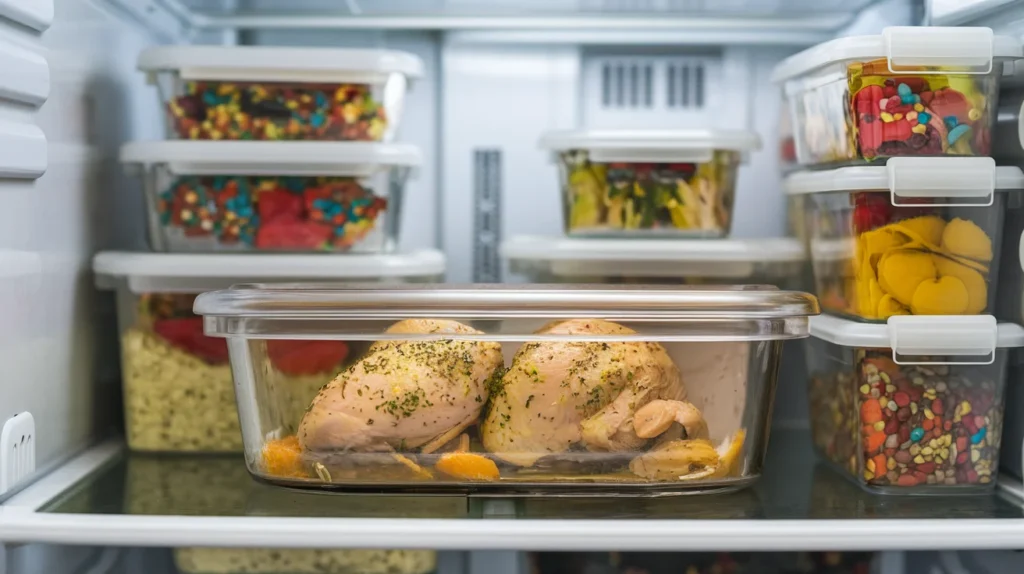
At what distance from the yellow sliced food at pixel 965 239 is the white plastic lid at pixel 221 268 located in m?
0.55

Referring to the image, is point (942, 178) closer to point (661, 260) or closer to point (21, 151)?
point (661, 260)

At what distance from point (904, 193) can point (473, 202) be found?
596mm

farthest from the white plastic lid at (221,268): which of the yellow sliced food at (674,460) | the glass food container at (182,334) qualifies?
the yellow sliced food at (674,460)

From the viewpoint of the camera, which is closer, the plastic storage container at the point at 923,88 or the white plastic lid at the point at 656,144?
the plastic storage container at the point at 923,88

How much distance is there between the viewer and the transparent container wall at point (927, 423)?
995 mm

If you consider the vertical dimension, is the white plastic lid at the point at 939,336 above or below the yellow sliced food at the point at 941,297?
below

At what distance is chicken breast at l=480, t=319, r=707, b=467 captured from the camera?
91cm

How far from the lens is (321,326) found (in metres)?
0.94

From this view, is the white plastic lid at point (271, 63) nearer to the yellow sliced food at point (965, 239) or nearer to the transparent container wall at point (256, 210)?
the transparent container wall at point (256, 210)

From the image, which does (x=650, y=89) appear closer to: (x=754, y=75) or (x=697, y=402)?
(x=754, y=75)

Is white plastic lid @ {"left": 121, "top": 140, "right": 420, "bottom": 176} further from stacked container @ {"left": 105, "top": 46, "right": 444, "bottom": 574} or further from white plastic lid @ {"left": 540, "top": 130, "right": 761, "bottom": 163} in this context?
white plastic lid @ {"left": 540, "top": 130, "right": 761, "bottom": 163}

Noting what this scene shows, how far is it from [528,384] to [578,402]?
5cm

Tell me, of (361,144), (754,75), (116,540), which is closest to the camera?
(116,540)

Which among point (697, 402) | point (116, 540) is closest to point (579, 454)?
point (697, 402)
